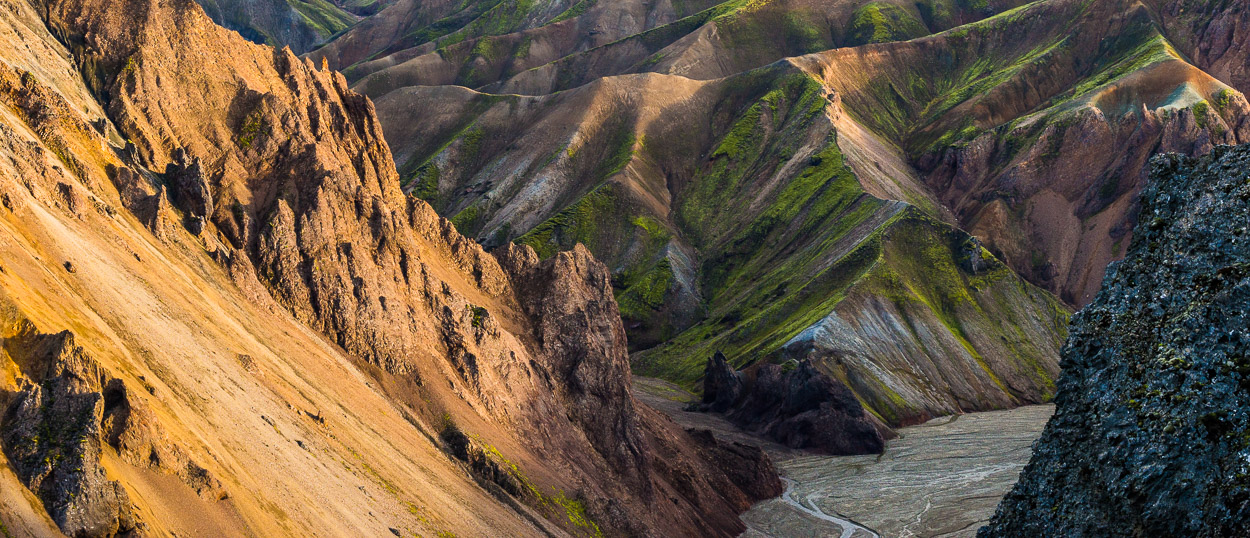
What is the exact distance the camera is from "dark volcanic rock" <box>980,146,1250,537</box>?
96.5ft

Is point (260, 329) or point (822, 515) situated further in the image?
point (822, 515)

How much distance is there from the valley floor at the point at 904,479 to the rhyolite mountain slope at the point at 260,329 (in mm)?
21365

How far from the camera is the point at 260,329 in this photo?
58406mm

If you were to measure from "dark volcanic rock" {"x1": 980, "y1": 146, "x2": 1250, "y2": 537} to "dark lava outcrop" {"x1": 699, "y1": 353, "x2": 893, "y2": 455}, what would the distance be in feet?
388

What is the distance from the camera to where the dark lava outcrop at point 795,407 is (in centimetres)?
15275

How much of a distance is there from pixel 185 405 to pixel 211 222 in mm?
22799

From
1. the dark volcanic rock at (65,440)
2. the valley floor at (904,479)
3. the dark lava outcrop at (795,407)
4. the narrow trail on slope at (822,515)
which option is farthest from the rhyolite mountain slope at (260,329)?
the dark lava outcrop at (795,407)

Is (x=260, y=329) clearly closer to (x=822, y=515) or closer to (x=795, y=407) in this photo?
(x=822, y=515)

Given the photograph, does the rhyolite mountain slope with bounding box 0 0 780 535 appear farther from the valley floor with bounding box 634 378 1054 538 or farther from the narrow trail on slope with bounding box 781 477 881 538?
the valley floor with bounding box 634 378 1054 538

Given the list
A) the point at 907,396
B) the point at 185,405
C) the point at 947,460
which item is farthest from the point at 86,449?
the point at 907,396

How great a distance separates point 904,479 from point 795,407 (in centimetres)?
2673

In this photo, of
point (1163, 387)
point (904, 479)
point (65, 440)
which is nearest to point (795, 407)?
point (904, 479)

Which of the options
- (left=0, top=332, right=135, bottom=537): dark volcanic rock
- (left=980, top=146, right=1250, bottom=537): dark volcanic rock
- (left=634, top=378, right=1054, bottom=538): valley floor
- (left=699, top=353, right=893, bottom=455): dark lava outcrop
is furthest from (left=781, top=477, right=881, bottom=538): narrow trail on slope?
(left=0, top=332, right=135, bottom=537): dark volcanic rock

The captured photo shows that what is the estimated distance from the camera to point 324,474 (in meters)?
49.0
